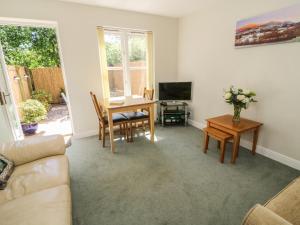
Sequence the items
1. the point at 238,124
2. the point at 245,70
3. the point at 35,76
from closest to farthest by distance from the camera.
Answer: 1. the point at 238,124
2. the point at 245,70
3. the point at 35,76

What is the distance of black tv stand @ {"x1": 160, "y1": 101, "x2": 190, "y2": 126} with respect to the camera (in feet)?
12.5

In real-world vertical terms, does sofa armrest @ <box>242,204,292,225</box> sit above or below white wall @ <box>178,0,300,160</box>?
below

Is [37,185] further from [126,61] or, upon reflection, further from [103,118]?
[126,61]

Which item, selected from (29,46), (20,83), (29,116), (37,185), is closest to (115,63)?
(29,116)

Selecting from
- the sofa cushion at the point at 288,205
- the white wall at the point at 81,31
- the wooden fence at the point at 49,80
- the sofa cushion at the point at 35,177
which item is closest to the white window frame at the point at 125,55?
the white wall at the point at 81,31

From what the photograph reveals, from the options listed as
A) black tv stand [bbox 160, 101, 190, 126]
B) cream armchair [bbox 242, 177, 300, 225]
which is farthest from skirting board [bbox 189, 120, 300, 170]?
black tv stand [bbox 160, 101, 190, 126]

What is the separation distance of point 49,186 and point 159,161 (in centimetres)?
148

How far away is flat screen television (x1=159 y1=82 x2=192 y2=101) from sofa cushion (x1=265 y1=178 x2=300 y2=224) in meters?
2.74

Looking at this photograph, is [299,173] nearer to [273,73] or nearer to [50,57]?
[273,73]

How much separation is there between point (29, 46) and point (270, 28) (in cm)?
619

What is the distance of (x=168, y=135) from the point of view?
135 inches

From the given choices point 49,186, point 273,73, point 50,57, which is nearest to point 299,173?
point 273,73

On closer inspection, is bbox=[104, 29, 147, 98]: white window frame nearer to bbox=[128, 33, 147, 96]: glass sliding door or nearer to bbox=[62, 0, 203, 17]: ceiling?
bbox=[128, 33, 147, 96]: glass sliding door

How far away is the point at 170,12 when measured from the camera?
11.2 feet
